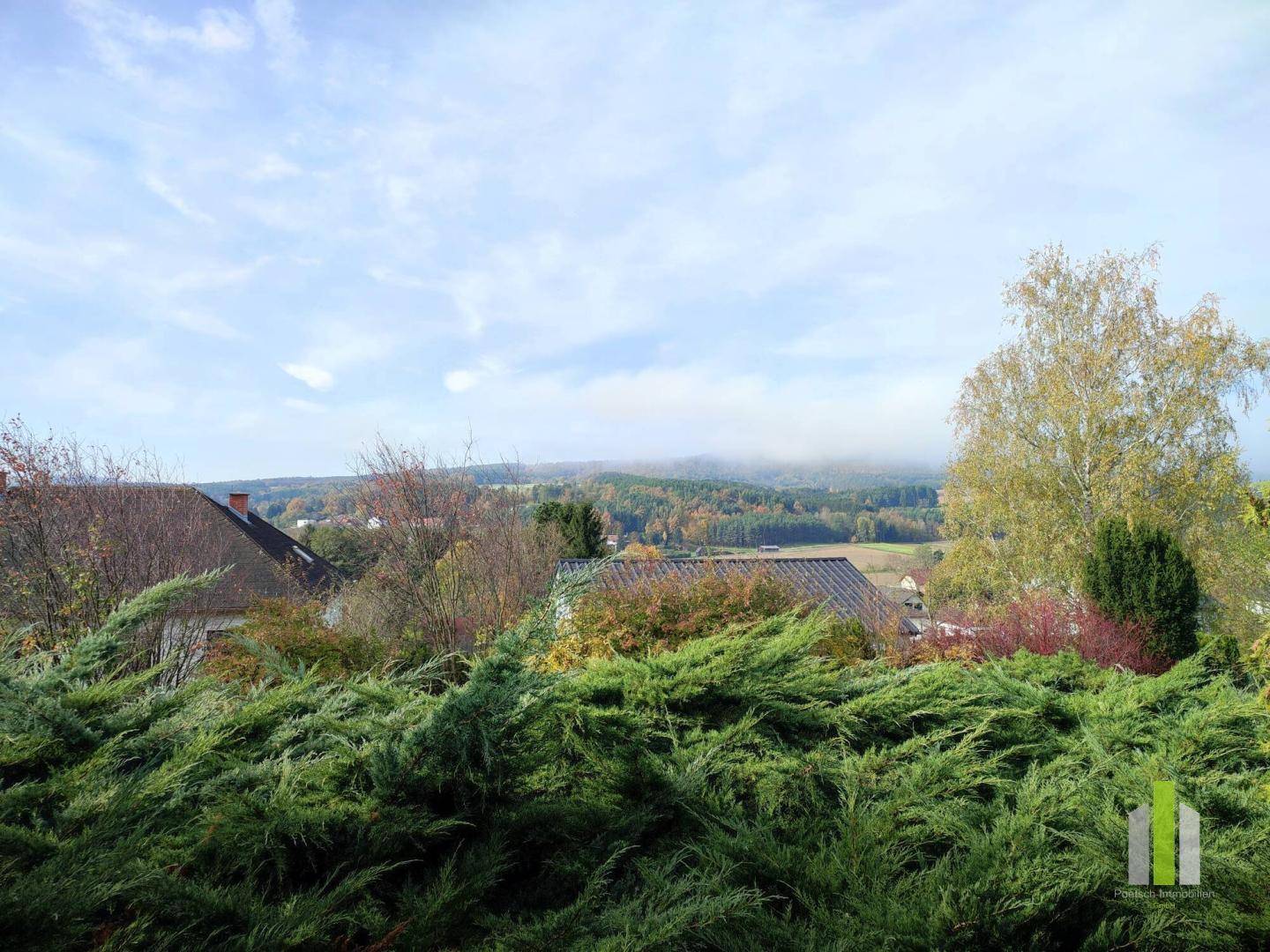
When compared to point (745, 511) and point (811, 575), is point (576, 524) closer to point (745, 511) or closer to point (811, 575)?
point (811, 575)

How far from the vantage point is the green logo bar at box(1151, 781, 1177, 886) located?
235 cm

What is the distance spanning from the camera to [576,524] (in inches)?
946

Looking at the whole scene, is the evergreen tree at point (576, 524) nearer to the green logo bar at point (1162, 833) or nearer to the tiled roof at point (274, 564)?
the tiled roof at point (274, 564)

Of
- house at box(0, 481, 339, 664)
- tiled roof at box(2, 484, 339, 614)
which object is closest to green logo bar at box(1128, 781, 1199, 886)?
tiled roof at box(2, 484, 339, 614)

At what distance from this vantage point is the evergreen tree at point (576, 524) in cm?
2333

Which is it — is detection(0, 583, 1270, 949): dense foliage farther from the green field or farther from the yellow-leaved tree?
the green field

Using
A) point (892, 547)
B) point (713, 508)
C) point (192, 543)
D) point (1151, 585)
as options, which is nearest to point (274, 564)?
point (192, 543)

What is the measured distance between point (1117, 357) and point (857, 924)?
669 inches

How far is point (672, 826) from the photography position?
2.87 meters

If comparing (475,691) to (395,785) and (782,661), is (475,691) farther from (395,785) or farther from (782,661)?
(782,661)

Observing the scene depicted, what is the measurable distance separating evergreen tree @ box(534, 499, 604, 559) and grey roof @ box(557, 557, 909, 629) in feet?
24.8

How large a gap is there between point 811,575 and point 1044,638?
6.96 meters

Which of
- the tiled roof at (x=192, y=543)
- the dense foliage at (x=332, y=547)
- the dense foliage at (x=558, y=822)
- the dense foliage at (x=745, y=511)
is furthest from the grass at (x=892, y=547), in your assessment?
the dense foliage at (x=558, y=822)

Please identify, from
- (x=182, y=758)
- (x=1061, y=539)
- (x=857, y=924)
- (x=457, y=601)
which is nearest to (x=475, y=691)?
(x=182, y=758)
